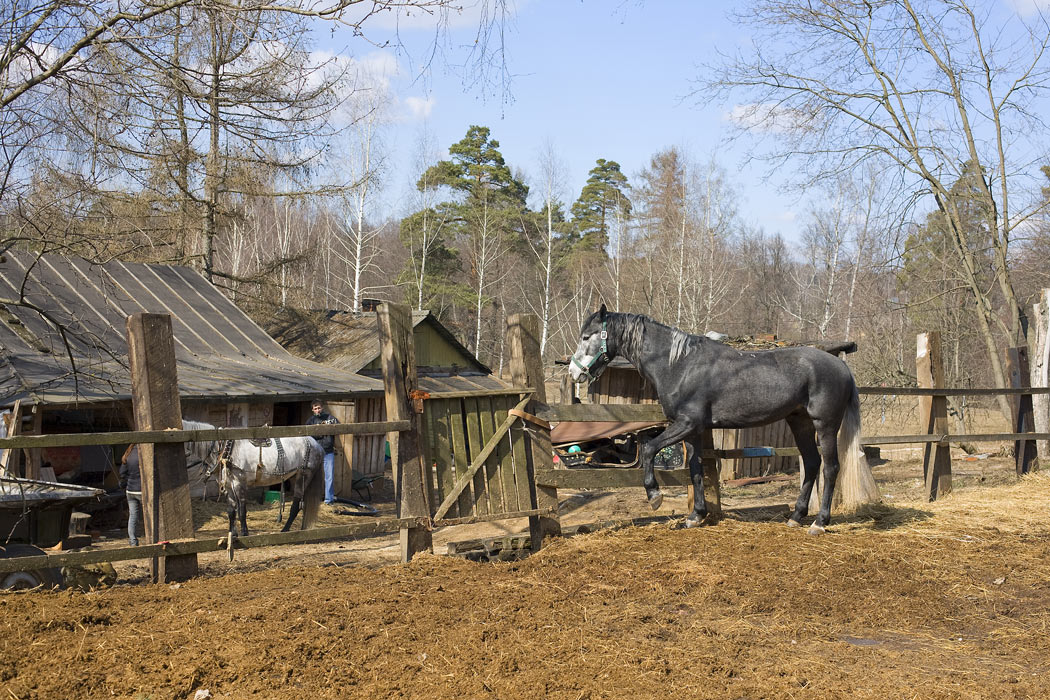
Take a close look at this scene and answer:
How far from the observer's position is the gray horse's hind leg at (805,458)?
24.4ft

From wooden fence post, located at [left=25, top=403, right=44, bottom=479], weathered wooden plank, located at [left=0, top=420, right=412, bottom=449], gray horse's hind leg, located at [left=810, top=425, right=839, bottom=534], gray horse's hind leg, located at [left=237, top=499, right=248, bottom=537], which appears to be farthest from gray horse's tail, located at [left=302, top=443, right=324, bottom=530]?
gray horse's hind leg, located at [left=810, top=425, right=839, bottom=534]

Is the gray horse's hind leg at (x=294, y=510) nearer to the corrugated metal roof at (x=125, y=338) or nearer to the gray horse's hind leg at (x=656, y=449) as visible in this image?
the corrugated metal roof at (x=125, y=338)

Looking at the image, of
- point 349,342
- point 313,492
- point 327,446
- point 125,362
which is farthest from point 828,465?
point 349,342

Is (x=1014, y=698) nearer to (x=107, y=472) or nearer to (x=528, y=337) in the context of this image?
(x=528, y=337)

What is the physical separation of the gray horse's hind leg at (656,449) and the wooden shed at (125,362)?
7.05 meters

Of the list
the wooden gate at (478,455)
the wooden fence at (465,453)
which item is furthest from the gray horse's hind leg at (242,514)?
the wooden gate at (478,455)

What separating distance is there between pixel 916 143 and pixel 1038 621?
43.5 ft

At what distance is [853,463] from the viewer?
7488mm

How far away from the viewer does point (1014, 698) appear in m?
3.46

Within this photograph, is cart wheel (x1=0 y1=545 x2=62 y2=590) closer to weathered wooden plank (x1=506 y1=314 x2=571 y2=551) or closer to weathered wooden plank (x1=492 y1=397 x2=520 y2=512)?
weathered wooden plank (x1=492 y1=397 x2=520 y2=512)

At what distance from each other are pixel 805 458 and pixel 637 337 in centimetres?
204

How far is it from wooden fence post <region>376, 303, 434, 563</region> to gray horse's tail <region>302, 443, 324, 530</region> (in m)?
4.64

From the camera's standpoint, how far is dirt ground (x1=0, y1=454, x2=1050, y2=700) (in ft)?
11.7

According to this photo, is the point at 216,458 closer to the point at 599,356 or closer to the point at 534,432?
the point at 534,432
